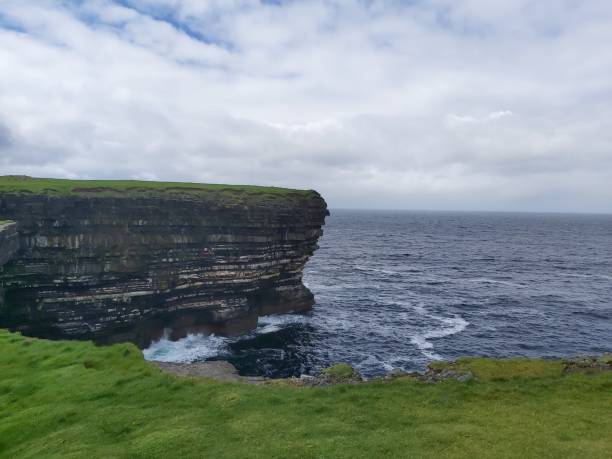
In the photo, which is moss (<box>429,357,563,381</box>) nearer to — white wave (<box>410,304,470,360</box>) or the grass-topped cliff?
white wave (<box>410,304,470,360</box>)

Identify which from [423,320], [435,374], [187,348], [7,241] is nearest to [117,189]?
[7,241]

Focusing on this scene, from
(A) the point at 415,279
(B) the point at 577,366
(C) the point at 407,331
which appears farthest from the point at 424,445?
(A) the point at 415,279

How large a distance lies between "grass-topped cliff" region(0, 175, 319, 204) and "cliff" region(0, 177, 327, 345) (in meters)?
0.16

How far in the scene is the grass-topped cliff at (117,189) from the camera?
46.7 m

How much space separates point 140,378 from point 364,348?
31429 millimetres

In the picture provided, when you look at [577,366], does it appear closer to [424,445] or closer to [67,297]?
[424,445]

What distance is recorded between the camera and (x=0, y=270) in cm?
4138

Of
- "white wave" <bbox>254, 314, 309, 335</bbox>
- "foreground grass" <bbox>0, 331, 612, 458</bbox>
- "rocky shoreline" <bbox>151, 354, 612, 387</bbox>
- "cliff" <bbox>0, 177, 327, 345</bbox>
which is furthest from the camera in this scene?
"white wave" <bbox>254, 314, 309, 335</bbox>

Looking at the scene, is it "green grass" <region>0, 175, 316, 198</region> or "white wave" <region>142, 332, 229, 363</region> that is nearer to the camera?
"green grass" <region>0, 175, 316, 198</region>

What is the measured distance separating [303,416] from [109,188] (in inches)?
1666

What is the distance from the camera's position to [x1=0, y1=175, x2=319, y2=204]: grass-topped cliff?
153 ft

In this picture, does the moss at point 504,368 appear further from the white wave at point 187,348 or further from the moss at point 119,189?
the moss at point 119,189

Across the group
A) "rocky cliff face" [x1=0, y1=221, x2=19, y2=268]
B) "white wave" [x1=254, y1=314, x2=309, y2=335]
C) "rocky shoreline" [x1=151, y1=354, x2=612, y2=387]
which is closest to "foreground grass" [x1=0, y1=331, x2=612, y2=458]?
"rocky shoreline" [x1=151, y1=354, x2=612, y2=387]

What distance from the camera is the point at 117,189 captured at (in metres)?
51.2
